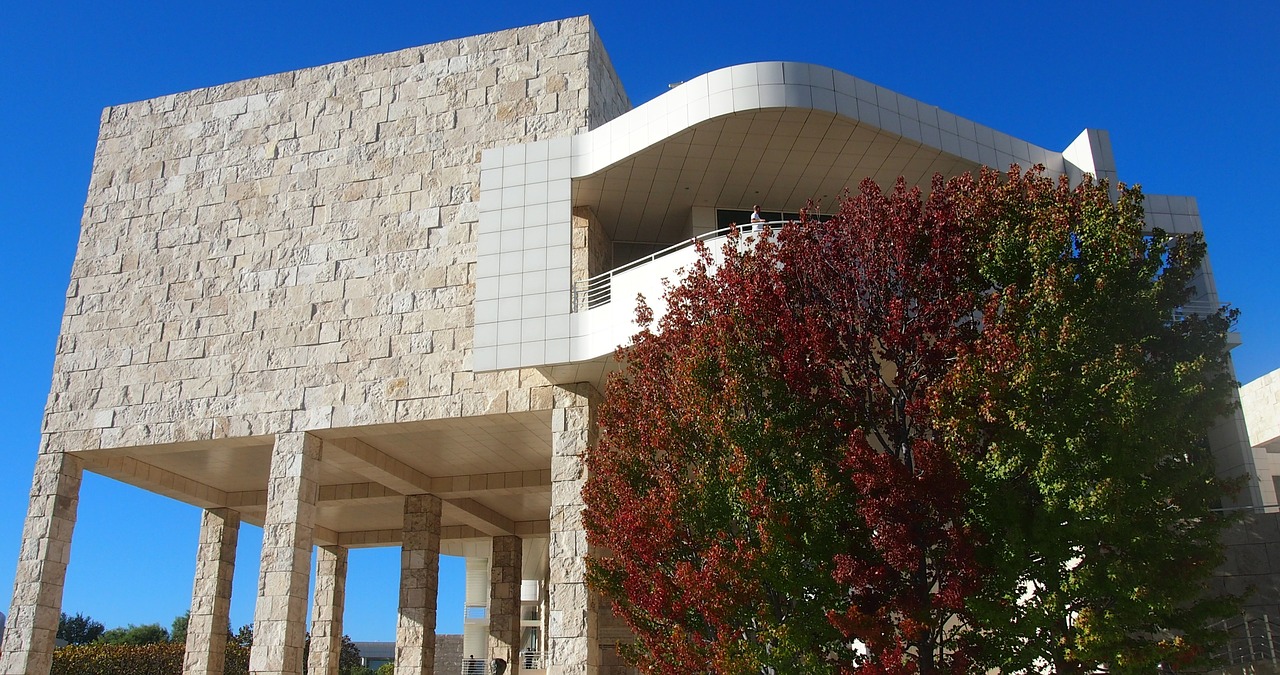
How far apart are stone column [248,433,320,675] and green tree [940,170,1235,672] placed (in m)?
12.8

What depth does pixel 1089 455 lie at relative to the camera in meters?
11.4

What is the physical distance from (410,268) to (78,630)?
5523 cm

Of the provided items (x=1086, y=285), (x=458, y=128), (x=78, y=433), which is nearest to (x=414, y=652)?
(x=78, y=433)

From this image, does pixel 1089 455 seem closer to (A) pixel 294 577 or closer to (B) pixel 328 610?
(A) pixel 294 577

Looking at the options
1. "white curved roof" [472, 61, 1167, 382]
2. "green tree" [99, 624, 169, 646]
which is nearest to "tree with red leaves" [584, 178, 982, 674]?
"white curved roof" [472, 61, 1167, 382]

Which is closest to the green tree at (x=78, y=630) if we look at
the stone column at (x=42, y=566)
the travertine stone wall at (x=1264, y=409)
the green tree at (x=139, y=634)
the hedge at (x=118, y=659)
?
the green tree at (x=139, y=634)

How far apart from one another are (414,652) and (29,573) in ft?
27.6

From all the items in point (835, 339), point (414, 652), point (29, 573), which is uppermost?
point (835, 339)

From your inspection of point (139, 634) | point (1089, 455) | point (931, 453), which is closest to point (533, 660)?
point (931, 453)

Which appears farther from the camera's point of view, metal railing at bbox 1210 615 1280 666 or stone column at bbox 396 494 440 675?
stone column at bbox 396 494 440 675

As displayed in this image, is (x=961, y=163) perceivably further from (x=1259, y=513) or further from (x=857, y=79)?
(x=1259, y=513)

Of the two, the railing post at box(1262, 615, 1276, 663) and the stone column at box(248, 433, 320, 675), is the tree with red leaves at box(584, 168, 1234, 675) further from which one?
the stone column at box(248, 433, 320, 675)

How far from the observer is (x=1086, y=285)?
41.1 feet

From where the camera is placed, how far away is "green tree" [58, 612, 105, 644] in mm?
61156
